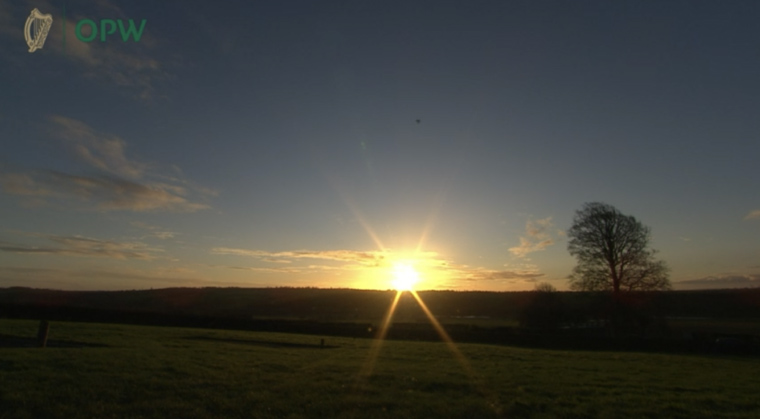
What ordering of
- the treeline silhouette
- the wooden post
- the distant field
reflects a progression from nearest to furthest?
the distant field < the wooden post < the treeline silhouette

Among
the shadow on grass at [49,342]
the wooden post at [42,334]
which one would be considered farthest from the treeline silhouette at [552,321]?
the wooden post at [42,334]

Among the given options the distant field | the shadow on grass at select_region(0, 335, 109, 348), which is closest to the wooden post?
the distant field

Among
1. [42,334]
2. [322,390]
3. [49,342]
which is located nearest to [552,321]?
[322,390]

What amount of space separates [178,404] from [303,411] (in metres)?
3.20

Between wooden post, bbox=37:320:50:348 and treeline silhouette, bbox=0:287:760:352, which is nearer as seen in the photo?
wooden post, bbox=37:320:50:348

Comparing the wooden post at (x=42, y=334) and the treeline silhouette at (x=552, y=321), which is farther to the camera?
the treeline silhouette at (x=552, y=321)

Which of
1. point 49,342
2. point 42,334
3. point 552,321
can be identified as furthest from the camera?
point 552,321

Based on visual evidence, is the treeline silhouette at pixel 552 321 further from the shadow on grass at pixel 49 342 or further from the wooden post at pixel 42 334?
the wooden post at pixel 42 334

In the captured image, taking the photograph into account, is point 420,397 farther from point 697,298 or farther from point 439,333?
point 697,298

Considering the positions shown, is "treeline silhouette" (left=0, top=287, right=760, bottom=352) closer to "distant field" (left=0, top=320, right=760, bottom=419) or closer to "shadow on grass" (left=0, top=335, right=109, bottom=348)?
"distant field" (left=0, top=320, right=760, bottom=419)

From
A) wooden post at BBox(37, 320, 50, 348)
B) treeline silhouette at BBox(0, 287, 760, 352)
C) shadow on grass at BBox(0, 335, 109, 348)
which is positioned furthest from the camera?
treeline silhouette at BBox(0, 287, 760, 352)

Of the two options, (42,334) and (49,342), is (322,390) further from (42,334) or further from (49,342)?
(49,342)

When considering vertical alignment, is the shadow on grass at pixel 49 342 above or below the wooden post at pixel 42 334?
below

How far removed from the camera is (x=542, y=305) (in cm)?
6688
